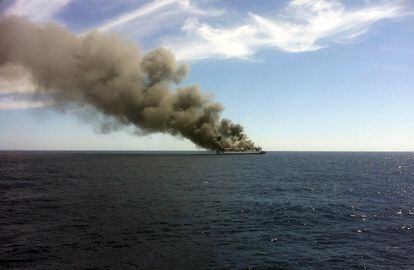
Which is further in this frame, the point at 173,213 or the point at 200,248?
the point at 173,213

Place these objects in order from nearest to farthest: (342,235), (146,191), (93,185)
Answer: (342,235), (146,191), (93,185)

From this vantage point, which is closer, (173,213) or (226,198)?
(173,213)

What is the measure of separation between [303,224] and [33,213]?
35703 mm

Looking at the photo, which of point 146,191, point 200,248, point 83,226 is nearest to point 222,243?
point 200,248

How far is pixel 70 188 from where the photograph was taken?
241 feet

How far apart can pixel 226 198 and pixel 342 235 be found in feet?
89.0

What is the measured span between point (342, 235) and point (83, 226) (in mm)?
29216

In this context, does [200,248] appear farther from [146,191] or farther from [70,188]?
[70,188]

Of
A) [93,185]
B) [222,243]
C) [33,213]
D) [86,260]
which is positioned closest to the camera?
[86,260]

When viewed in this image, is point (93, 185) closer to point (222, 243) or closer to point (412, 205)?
point (222, 243)

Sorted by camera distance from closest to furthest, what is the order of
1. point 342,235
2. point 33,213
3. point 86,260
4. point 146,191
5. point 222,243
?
point 86,260
point 222,243
point 342,235
point 33,213
point 146,191


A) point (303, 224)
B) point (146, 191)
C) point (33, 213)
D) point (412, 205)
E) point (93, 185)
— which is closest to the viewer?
point (303, 224)

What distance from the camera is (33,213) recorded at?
47.5 m

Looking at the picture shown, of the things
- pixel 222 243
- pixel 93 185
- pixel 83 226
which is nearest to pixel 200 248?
pixel 222 243
